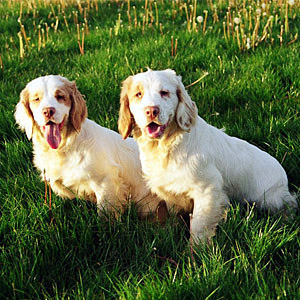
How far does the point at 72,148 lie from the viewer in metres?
2.83

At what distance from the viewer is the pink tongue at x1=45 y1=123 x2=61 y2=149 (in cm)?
269

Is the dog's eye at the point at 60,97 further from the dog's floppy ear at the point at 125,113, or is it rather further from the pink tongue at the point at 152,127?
the pink tongue at the point at 152,127

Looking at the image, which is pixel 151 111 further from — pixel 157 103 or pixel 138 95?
pixel 138 95

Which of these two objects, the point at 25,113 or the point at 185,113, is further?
the point at 25,113

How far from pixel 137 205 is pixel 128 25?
411 cm

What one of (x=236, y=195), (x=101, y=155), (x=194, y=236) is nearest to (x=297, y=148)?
(x=236, y=195)

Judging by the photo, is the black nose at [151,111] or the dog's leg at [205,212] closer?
the black nose at [151,111]

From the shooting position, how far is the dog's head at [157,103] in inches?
93.4

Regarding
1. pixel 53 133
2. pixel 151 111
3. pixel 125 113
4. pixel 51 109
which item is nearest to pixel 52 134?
pixel 53 133

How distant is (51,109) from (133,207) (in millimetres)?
816

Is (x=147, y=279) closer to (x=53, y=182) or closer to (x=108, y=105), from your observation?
(x=53, y=182)

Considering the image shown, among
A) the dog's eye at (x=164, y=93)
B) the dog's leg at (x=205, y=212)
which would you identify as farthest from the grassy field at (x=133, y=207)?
the dog's eye at (x=164, y=93)

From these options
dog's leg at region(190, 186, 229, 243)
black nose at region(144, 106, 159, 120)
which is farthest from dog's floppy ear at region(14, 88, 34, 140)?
dog's leg at region(190, 186, 229, 243)

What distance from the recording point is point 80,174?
9.24 feet
